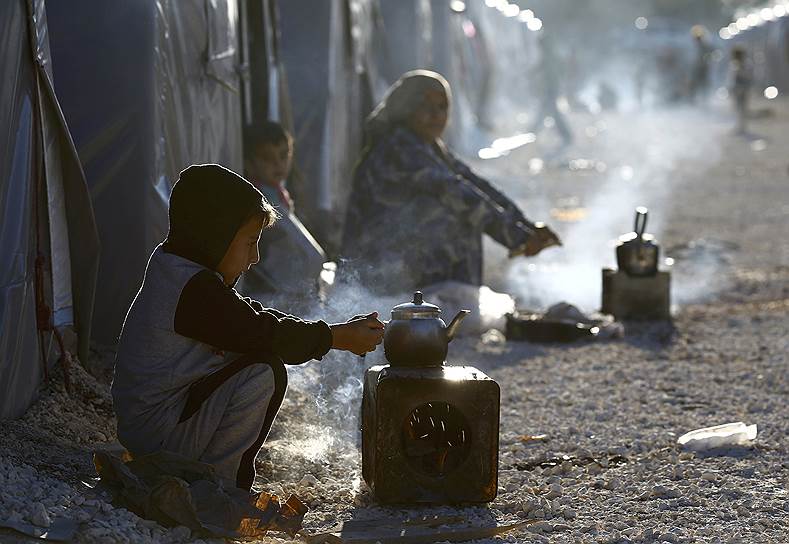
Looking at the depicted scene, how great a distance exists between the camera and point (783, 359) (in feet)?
20.1

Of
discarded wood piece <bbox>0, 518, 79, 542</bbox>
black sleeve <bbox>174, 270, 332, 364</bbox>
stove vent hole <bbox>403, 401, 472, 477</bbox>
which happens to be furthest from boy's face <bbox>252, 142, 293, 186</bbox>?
discarded wood piece <bbox>0, 518, 79, 542</bbox>

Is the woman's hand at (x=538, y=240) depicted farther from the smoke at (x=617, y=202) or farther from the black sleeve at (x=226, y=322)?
the black sleeve at (x=226, y=322)

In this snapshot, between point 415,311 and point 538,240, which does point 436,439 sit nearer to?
point 415,311

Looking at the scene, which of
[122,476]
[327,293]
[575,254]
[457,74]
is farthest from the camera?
[457,74]

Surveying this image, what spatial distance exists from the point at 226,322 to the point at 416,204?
12.9 ft

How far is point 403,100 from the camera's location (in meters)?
6.94

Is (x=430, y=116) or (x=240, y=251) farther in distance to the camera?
(x=430, y=116)

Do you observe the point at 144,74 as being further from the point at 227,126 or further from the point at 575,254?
the point at 575,254

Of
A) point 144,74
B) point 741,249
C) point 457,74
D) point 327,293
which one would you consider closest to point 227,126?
point 327,293

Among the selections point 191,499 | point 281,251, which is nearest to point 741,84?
point 281,251

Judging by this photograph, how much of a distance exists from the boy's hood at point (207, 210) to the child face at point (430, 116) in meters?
3.67

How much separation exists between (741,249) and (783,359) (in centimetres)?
413

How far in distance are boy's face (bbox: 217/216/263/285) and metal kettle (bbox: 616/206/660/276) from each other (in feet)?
13.3

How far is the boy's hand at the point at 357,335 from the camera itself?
3480mm
